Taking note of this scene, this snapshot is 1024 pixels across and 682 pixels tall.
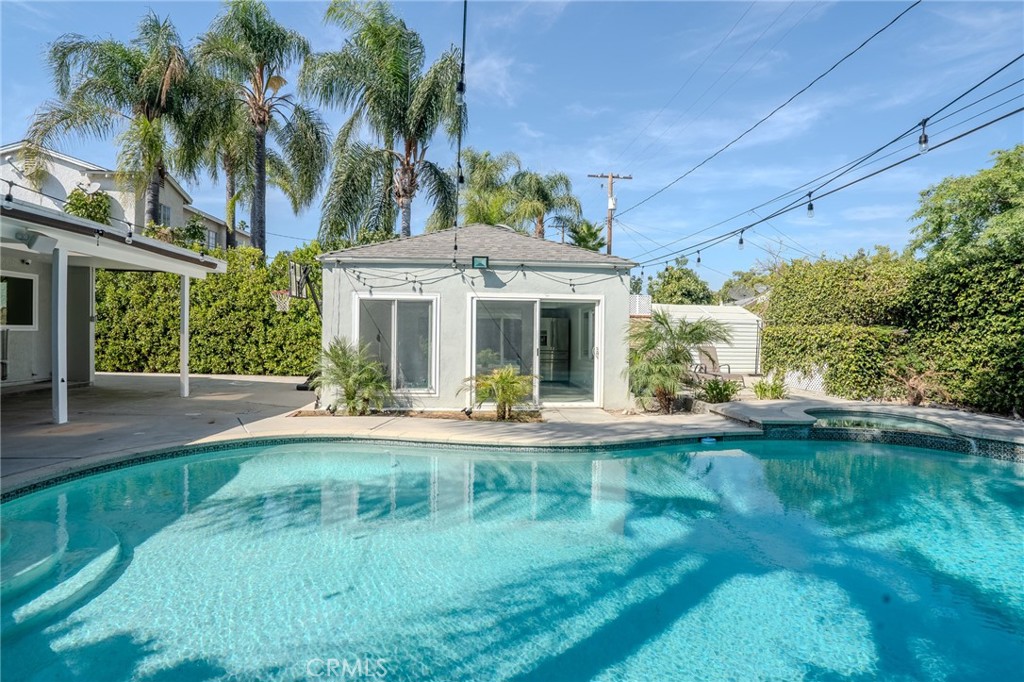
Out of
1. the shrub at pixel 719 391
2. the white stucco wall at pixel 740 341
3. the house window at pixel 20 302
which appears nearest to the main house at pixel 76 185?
the house window at pixel 20 302

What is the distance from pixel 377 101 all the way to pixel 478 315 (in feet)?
31.5

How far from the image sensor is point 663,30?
488 inches

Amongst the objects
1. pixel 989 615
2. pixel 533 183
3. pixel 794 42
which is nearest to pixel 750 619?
pixel 989 615

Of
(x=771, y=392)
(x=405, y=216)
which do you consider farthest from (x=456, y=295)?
(x=771, y=392)

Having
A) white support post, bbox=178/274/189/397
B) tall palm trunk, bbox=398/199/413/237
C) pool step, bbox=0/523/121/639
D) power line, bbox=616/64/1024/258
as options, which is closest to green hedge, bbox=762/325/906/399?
power line, bbox=616/64/1024/258

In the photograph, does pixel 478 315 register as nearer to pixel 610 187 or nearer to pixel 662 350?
pixel 662 350

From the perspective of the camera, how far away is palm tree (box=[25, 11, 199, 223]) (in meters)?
15.0

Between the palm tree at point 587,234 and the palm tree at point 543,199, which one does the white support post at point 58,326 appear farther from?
the palm tree at point 587,234

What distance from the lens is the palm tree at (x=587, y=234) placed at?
24.3m

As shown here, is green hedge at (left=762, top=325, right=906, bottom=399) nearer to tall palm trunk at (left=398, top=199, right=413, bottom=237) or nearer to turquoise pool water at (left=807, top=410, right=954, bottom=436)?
turquoise pool water at (left=807, top=410, right=954, bottom=436)

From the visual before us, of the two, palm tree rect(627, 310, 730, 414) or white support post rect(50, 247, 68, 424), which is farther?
palm tree rect(627, 310, 730, 414)

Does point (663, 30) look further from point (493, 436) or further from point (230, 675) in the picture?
point (230, 675)

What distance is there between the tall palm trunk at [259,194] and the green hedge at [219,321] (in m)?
2.15

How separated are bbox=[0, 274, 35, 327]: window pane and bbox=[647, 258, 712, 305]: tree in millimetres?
26380
